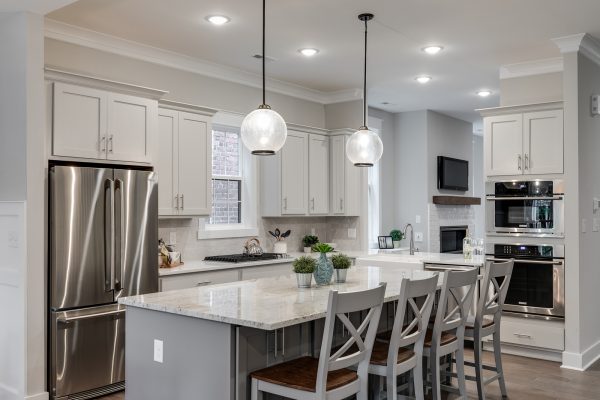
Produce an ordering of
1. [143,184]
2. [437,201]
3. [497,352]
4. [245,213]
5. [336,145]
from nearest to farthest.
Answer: [497,352] → [143,184] → [245,213] → [336,145] → [437,201]

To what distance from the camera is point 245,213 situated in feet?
20.3

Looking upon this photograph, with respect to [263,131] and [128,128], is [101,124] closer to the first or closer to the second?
[128,128]

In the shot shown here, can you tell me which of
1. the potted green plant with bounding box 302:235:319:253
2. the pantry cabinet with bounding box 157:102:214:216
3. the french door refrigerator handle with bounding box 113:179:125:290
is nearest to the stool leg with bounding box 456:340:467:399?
the french door refrigerator handle with bounding box 113:179:125:290

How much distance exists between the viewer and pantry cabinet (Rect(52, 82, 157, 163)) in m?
3.96

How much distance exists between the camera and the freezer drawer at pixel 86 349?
384 cm

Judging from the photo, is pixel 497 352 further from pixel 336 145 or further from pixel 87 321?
pixel 336 145

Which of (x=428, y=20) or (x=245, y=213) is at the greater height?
(x=428, y=20)

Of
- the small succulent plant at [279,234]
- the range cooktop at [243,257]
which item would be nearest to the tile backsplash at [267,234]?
the small succulent plant at [279,234]

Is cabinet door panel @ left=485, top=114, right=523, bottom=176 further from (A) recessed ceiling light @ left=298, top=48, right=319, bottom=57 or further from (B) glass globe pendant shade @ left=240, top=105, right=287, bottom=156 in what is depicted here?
(B) glass globe pendant shade @ left=240, top=105, right=287, bottom=156

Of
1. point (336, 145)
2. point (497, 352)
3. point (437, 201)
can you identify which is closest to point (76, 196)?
point (497, 352)

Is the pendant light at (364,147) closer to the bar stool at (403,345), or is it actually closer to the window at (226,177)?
the bar stool at (403,345)

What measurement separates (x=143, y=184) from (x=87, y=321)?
1064mm

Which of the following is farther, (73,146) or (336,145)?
(336,145)

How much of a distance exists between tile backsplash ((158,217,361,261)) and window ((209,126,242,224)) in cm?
27
